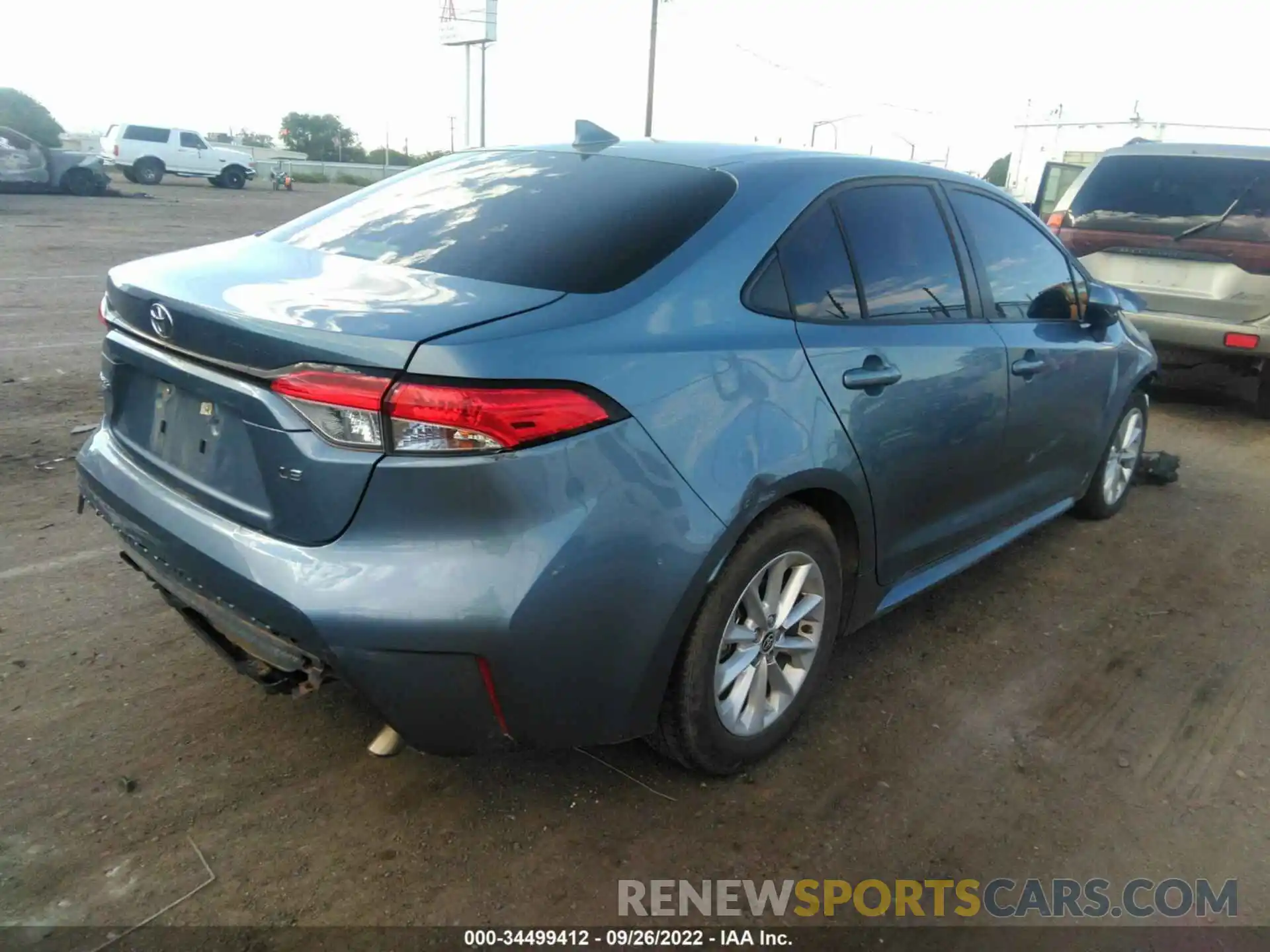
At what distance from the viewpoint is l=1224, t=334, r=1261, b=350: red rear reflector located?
6.57m

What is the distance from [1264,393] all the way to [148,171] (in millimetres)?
34192

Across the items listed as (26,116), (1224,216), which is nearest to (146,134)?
(26,116)

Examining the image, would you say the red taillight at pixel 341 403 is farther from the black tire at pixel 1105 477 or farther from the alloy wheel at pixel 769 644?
the black tire at pixel 1105 477

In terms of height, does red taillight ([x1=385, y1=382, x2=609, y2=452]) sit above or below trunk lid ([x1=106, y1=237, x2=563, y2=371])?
below

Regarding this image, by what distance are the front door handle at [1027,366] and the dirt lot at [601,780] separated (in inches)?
38.2

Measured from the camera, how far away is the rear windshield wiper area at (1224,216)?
667 cm

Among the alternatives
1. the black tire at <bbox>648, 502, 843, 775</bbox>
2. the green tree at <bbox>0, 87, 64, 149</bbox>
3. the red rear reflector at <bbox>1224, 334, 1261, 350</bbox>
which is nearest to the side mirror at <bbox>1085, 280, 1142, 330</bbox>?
the black tire at <bbox>648, 502, 843, 775</bbox>

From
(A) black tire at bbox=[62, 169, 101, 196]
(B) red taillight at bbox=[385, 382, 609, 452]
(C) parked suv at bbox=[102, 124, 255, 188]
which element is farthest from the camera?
(C) parked suv at bbox=[102, 124, 255, 188]

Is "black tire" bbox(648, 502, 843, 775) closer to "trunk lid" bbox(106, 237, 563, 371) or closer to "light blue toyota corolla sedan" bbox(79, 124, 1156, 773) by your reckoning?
"light blue toyota corolla sedan" bbox(79, 124, 1156, 773)

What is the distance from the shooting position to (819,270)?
108 inches

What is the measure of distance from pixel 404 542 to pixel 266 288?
0.77m

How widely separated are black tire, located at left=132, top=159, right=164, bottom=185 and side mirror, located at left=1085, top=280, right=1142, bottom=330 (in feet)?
113

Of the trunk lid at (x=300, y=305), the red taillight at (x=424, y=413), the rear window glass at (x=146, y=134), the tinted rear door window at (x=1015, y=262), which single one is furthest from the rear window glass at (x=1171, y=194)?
the rear window glass at (x=146, y=134)

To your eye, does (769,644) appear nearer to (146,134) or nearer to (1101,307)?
(1101,307)
